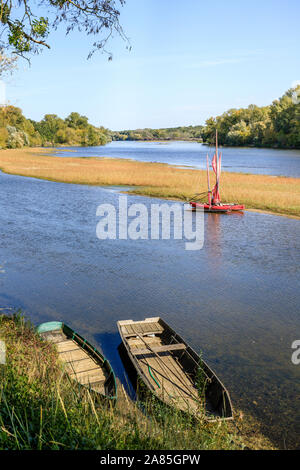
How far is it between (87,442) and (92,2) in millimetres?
10562

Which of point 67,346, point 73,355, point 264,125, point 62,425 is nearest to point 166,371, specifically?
point 73,355

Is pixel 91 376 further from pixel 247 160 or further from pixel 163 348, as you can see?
pixel 247 160

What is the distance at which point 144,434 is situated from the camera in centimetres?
591

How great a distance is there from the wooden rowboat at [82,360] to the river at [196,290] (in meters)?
1.14

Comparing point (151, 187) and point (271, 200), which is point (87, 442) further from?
point (151, 187)

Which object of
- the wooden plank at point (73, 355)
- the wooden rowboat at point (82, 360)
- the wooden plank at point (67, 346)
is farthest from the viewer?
the wooden plank at point (67, 346)

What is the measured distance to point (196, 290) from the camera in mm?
18438

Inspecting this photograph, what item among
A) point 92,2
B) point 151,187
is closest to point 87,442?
point 92,2

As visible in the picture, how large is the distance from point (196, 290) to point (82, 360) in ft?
27.7

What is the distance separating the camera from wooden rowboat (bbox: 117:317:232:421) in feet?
29.7

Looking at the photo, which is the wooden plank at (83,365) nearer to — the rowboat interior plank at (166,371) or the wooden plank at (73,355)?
the wooden plank at (73,355)

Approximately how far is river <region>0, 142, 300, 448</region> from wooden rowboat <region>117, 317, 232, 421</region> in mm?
957

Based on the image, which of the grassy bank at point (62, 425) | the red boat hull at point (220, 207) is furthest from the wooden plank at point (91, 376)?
the red boat hull at point (220, 207)

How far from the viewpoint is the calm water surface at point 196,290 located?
11.9 metres
